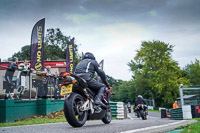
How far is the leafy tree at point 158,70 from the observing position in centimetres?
4797

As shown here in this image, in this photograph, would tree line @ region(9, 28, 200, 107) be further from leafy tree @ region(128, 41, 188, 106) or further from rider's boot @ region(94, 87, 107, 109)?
rider's boot @ region(94, 87, 107, 109)

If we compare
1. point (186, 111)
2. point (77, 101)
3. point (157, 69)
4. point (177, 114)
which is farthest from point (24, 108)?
point (157, 69)

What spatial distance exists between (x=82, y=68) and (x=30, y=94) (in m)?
6.20

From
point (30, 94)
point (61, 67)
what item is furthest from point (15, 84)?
point (61, 67)

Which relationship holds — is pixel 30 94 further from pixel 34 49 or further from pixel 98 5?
pixel 98 5

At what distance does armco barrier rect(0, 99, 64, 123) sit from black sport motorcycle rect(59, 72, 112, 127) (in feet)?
16.6

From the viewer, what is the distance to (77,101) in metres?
5.96

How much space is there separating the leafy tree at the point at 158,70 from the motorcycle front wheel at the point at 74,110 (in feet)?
140

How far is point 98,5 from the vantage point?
16.6 metres

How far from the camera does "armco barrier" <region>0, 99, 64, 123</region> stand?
10031 millimetres

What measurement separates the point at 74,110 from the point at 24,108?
6171mm

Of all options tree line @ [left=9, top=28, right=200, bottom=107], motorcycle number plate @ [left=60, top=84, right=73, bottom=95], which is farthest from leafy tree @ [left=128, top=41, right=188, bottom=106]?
motorcycle number plate @ [left=60, top=84, right=73, bottom=95]

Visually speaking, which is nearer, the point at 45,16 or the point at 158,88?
the point at 45,16

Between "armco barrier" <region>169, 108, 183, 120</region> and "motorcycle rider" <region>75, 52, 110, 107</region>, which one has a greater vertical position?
"motorcycle rider" <region>75, 52, 110, 107</region>
